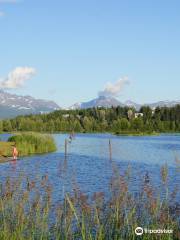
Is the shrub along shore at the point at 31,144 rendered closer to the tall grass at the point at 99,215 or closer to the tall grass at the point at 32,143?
the tall grass at the point at 32,143

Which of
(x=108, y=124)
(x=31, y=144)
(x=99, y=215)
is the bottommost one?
(x=31, y=144)

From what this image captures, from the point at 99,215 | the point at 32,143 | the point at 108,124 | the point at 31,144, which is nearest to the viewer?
the point at 99,215

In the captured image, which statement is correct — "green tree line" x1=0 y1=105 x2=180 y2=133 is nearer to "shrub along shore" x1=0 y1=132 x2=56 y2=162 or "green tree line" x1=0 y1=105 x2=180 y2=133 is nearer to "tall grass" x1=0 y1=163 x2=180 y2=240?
"shrub along shore" x1=0 y1=132 x2=56 y2=162

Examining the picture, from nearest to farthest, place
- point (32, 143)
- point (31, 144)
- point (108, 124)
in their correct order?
point (31, 144), point (32, 143), point (108, 124)

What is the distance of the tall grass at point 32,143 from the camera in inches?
2025

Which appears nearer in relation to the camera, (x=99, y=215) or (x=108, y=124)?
(x=99, y=215)

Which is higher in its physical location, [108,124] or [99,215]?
[108,124]

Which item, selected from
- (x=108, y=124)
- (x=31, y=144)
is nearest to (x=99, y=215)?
(x=31, y=144)

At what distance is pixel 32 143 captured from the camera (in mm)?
53375

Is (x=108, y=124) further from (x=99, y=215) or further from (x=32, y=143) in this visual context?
(x=99, y=215)

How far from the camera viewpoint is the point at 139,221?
11312mm

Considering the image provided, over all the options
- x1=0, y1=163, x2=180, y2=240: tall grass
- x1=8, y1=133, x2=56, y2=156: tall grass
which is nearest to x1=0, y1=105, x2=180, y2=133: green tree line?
x1=8, y1=133, x2=56, y2=156: tall grass

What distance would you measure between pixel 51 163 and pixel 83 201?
1312 inches

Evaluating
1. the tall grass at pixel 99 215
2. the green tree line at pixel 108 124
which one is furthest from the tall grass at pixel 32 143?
the green tree line at pixel 108 124
